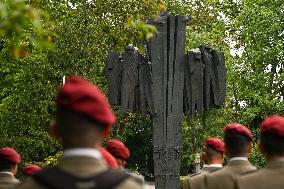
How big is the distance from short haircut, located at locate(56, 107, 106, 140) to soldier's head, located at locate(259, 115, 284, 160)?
1930 mm

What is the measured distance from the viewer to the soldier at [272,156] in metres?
4.89

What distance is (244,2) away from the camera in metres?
34.4

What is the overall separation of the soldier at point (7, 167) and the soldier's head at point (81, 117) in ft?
11.8

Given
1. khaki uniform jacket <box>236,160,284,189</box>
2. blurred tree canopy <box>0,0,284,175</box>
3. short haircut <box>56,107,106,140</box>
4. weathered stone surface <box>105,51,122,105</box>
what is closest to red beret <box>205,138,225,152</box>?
khaki uniform jacket <box>236,160,284,189</box>

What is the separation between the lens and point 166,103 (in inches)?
541

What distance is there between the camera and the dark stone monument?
45.2ft

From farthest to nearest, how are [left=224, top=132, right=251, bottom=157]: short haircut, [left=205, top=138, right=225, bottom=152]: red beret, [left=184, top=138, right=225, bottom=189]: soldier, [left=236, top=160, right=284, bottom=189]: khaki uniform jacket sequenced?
1. [left=205, top=138, right=225, bottom=152]: red beret
2. [left=184, top=138, right=225, bottom=189]: soldier
3. [left=224, top=132, right=251, bottom=157]: short haircut
4. [left=236, top=160, right=284, bottom=189]: khaki uniform jacket

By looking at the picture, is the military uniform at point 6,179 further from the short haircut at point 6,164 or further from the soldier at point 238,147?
the soldier at point 238,147

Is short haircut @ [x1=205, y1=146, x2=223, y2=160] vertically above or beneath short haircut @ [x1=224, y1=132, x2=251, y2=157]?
beneath

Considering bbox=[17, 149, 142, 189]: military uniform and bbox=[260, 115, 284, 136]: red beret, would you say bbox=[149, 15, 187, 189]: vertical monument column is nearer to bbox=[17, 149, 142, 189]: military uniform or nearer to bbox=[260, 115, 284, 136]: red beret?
bbox=[260, 115, 284, 136]: red beret

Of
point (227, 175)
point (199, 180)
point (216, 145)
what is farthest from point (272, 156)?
point (216, 145)

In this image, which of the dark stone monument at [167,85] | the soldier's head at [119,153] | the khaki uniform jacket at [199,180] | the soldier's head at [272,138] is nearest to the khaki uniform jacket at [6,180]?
the soldier's head at [119,153]

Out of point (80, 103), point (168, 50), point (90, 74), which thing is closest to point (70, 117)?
point (80, 103)

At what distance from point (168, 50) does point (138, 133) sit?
35769 mm
